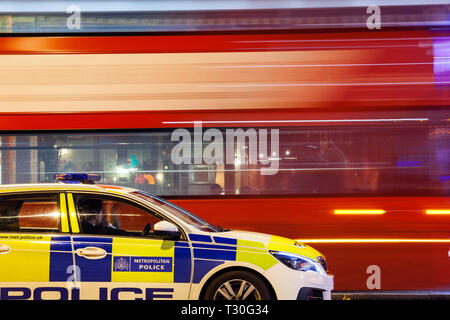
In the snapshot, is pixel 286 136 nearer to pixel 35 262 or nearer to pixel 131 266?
Result: pixel 131 266

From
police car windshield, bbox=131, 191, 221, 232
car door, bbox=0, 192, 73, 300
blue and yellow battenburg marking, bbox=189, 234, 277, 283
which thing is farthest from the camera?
police car windshield, bbox=131, 191, 221, 232

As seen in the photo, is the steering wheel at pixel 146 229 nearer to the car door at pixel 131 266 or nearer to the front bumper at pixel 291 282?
the car door at pixel 131 266

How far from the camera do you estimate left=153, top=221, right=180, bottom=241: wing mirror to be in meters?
4.65

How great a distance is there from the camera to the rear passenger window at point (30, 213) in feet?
15.5

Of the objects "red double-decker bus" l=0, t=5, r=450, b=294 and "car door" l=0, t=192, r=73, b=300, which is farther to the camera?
"red double-decker bus" l=0, t=5, r=450, b=294

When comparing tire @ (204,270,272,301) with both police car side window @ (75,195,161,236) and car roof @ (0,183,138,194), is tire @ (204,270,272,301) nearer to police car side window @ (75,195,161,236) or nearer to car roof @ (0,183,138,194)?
police car side window @ (75,195,161,236)

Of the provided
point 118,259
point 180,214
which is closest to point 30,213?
point 118,259

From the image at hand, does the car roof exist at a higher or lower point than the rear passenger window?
higher

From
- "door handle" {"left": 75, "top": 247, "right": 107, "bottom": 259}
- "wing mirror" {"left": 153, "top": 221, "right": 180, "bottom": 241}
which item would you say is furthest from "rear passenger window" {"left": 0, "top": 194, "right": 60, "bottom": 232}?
"wing mirror" {"left": 153, "top": 221, "right": 180, "bottom": 241}

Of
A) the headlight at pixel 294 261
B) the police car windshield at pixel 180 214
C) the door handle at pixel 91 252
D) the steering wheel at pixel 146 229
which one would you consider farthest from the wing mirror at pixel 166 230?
the headlight at pixel 294 261

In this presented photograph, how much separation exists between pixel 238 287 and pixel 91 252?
4.48ft

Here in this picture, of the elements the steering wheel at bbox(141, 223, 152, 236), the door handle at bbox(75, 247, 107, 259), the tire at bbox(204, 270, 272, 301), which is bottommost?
the tire at bbox(204, 270, 272, 301)

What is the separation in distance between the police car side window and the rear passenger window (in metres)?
0.23
